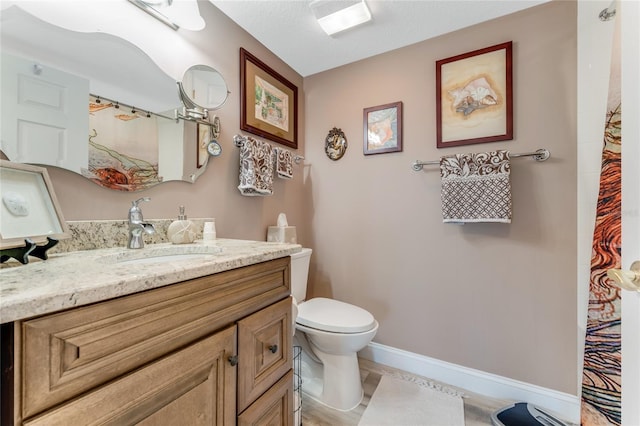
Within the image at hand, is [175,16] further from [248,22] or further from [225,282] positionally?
[225,282]

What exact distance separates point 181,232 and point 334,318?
903mm

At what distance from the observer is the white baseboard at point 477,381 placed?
138cm

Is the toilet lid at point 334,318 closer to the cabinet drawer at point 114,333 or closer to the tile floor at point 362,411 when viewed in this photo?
the tile floor at point 362,411

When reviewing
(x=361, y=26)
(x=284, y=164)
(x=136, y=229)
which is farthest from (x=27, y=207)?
(x=361, y=26)

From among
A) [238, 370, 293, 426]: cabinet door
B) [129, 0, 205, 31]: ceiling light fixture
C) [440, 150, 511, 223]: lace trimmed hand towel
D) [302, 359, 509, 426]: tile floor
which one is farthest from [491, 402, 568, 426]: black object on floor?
[129, 0, 205, 31]: ceiling light fixture

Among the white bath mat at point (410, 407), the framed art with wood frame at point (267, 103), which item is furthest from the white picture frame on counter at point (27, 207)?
the white bath mat at point (410, 407)

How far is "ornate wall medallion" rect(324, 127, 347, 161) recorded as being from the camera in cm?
201

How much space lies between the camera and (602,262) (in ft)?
3.83

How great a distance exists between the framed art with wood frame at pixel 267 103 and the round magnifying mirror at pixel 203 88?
19 centimetres

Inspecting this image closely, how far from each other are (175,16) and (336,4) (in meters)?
0.80

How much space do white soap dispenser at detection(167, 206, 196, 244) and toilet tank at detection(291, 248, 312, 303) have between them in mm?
658

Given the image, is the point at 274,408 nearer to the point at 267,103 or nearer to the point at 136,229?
the point at 136,229

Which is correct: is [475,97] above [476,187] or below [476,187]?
above

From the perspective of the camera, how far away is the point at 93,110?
979mm
